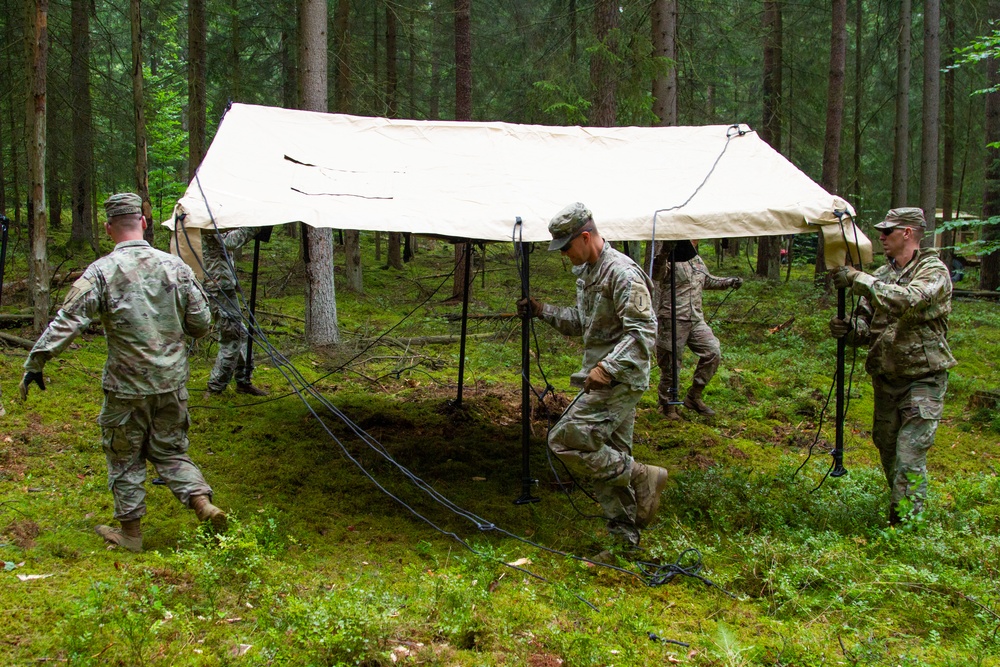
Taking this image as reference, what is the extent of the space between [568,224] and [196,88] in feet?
31.3

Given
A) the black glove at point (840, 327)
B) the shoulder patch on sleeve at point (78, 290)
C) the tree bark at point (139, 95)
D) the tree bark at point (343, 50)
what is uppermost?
the tree bark at point (343, 50)

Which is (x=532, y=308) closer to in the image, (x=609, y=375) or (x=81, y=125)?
(x=609, y=375)

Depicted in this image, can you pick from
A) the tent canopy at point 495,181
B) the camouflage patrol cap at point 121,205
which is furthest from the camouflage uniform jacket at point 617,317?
the camouflage patrol cap at point 121,205

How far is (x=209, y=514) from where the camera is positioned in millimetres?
4332

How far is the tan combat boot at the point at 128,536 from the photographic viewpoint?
4.43 meters

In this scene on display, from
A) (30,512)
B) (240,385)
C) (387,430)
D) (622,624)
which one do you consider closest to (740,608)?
(622,624)

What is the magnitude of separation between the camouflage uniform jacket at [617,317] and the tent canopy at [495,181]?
0.49m

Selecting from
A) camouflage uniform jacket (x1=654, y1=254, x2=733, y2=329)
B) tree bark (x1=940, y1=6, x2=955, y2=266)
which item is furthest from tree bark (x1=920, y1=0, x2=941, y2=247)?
camouflage uniform jacket (x1=654, y1=254, x2=733, y2=329)

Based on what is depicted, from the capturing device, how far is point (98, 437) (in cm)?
639

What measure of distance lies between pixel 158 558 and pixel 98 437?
262cm

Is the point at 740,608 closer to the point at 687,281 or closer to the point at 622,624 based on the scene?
the point at 622,624

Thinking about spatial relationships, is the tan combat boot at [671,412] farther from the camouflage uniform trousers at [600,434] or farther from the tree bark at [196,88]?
the tree bark at [196,88]

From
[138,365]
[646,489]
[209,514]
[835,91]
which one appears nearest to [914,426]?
[646,489]

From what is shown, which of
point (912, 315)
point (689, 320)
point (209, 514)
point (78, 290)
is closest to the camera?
point (78, 290)
